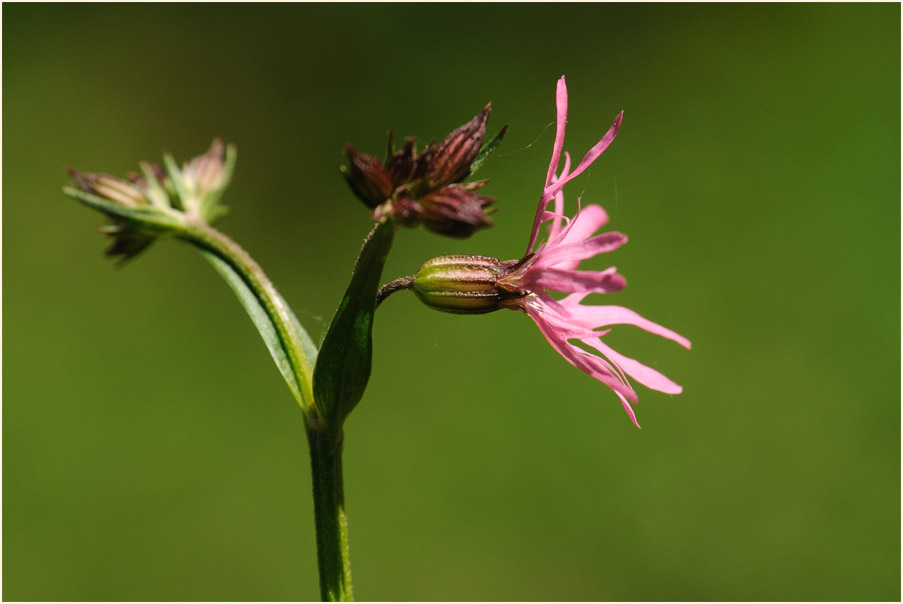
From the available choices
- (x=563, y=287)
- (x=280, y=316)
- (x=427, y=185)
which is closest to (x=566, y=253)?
(x=563, y=287)

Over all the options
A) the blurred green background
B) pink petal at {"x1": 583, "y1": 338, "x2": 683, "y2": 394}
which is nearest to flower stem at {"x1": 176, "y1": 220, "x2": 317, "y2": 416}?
pink petal at {"x1": 583, "y1": 338, "x2": 683, "y2": 394}

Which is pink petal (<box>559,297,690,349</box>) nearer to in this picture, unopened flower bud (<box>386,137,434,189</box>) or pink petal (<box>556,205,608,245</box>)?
pink petal (<box>556,205,608,245</box>)

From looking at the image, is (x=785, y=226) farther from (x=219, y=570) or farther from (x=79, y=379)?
(x=79, y=379)

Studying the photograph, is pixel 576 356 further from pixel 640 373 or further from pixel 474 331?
pixel 474 331

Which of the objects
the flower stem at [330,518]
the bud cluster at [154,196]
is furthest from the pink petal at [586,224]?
the bud cluster at [154,196]

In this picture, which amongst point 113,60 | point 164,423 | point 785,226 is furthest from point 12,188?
point 785,226

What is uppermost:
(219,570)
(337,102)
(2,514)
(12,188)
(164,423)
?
(337,102)
